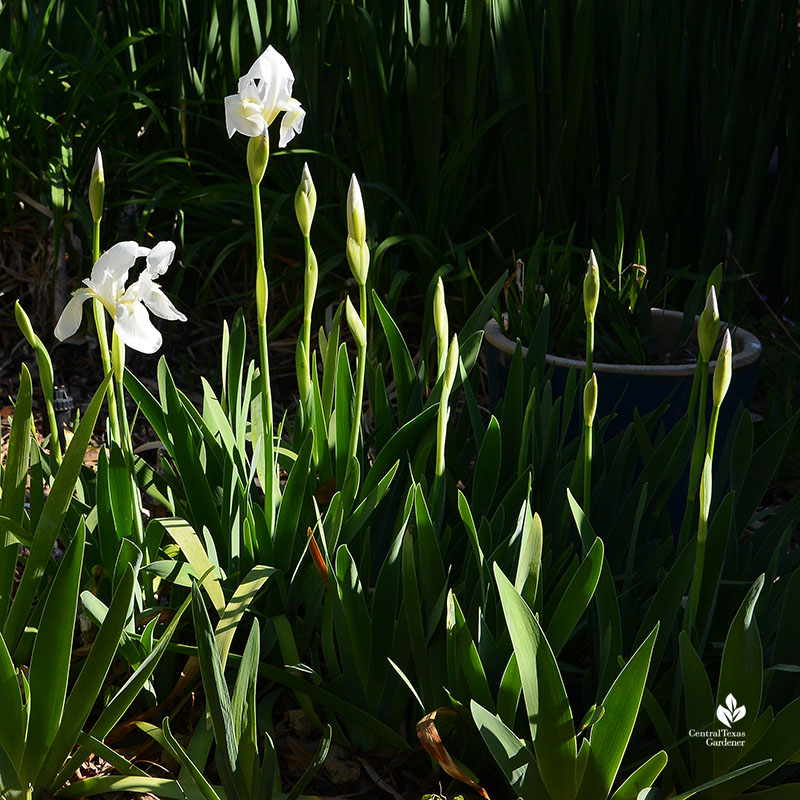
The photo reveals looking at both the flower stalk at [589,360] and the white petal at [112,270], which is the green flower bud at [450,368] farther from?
the white petal at [112,270]

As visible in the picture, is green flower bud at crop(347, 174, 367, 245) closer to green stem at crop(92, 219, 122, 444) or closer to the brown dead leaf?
green stem at crop(92, 219, 122, 444)

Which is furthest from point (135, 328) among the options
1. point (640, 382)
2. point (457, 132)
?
point (457, 132)

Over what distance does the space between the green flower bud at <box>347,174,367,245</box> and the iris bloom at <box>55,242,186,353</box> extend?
0.60 ft

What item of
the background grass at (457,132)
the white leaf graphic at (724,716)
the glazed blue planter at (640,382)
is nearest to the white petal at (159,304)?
the white leaf graphic at (724,716)

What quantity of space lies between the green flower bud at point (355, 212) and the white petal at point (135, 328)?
218 millimetres

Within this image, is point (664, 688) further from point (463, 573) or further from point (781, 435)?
point (781, 435)

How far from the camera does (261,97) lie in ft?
3.01

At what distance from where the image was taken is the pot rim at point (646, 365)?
154cm

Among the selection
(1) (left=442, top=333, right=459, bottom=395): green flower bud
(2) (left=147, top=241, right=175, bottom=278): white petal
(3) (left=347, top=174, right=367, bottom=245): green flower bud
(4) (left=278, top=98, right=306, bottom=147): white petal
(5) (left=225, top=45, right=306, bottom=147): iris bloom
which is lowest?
(1) (left=442, top=333, right=459, bottom=395): green flower bud

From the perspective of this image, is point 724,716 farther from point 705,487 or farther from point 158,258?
point 158,258

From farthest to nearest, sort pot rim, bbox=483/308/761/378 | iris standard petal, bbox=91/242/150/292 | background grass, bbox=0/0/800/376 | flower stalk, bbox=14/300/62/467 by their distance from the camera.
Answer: background grass, bbox=0/0/800/376 < pot rim, bbox=483/308/761/378 < flower stalk, bbox=14/300/62/467 < iris standard petal, bbox=91/242/150/292

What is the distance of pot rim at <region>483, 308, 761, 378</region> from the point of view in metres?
1.54

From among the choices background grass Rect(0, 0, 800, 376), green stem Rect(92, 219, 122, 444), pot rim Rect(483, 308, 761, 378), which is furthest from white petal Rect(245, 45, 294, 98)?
background grass Rect(0, 0, 800, 376)

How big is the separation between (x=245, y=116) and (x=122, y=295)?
218 millimetres
